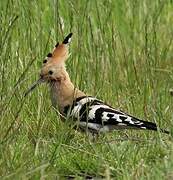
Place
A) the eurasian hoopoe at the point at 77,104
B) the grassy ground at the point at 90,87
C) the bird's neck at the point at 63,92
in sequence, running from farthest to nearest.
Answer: the bird's neck at the point at 63,92 → the eurasian hoopoe at the point at 77,104 → the grassy ground at the point at 90,87

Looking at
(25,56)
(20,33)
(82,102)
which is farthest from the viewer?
(20,33)

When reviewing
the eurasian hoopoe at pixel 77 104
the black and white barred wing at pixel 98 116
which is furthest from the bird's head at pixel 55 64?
the black and white barred wing at pixel 98 116

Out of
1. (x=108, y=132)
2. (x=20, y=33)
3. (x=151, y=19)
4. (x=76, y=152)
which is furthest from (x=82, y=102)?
(x=151, y=19)

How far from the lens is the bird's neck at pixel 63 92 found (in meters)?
5.12

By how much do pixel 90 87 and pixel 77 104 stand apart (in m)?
0.62

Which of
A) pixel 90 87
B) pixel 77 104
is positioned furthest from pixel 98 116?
pixel 90 87

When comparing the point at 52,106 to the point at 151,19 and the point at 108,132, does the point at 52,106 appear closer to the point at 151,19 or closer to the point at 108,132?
the point at 108,132

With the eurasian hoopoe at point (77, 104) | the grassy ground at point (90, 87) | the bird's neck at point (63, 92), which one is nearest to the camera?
the grassy ground at point (90, 87)

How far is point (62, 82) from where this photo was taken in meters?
5.29

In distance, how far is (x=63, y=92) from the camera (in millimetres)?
5203

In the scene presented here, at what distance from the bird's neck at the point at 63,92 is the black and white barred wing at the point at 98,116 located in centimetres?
15

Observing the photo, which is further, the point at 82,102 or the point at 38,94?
the point at 38,94

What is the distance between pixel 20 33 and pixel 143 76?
971mm

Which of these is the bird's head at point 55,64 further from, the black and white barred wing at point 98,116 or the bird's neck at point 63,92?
the black and white barred wing at point 98,116
